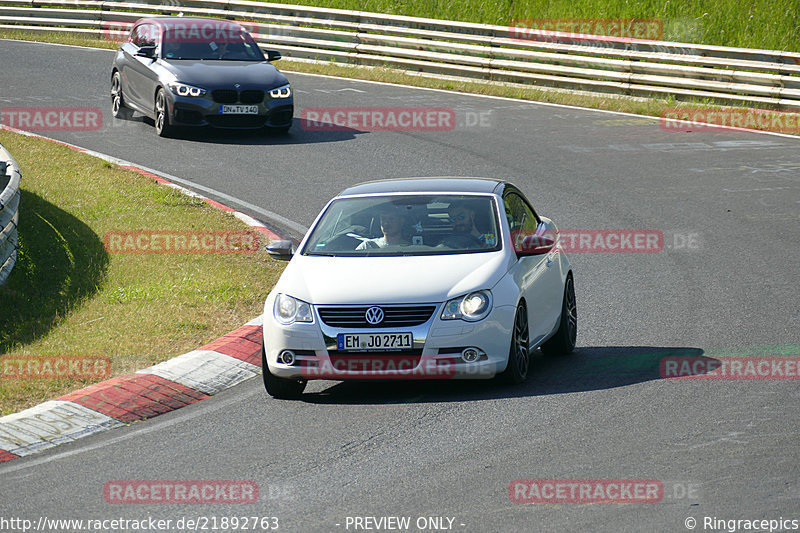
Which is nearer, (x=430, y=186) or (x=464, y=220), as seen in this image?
(x=464, y=220)

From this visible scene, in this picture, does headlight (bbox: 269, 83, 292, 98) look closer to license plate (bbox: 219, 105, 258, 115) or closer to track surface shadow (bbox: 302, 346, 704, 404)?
license plate (bbox: 219, 105, 258, 115)

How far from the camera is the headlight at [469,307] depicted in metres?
8.13

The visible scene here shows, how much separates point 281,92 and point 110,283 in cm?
863

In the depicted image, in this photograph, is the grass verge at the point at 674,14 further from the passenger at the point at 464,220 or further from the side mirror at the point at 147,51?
the passenger at the point at 464,220

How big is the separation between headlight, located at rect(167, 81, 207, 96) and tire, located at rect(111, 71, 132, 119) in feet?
8.03

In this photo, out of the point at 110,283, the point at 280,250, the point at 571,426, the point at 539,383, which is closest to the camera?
the point at 571,426

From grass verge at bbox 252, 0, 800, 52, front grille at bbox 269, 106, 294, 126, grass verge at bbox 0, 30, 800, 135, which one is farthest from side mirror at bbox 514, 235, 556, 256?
grass verge at bbox 252, 0, 800, 52

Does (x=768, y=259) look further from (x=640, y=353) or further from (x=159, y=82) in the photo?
(x=159, y=82)

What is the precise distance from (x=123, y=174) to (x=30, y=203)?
2173mm

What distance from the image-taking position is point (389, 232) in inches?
359

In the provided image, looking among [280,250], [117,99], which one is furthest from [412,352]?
[117,99]

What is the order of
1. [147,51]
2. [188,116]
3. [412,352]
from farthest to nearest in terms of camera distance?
[147,51]
[188,116]
[412,352]

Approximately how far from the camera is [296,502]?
6.20 metres

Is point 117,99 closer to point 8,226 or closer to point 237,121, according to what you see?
point 237,121
